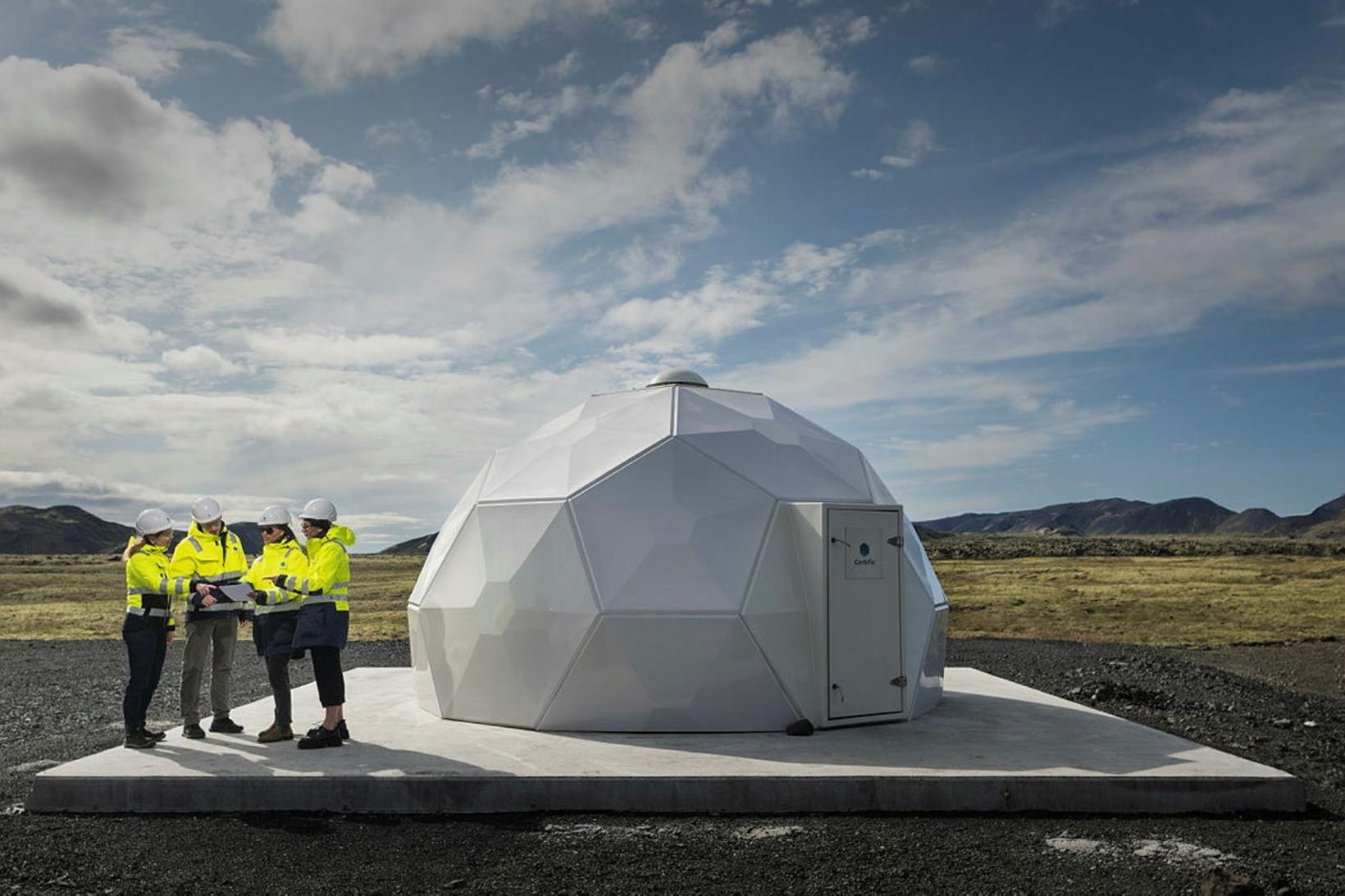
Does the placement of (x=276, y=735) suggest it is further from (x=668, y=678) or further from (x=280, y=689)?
(x=668, y=678)

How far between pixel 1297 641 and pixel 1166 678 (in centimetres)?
1100

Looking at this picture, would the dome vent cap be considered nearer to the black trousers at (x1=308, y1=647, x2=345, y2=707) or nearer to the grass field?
the black trousers at (x1=308, y1=647, x2=345, y2=707)

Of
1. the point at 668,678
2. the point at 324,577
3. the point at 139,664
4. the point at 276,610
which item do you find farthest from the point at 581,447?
the point at 139,664

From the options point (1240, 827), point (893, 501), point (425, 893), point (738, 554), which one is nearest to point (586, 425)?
point (738, 554)

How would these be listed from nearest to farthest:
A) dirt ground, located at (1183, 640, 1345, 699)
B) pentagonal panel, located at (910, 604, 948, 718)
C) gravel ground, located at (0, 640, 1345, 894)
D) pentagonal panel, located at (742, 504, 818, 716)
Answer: gravel ground, located at (0, 640, 1345, 894), pentagonal panel, located at (742, 504, 818, 716), pentagonal panel, located at (910, 604, 948, 718), dirt ground, located at (1183, 640, 1345, 699)

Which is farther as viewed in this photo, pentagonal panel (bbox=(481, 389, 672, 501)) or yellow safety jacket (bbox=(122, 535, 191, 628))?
pentagonal panel (bbox=(481, 389, 672, 501))

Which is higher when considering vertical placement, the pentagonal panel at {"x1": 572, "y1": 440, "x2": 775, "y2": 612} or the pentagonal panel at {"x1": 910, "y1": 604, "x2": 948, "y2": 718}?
the pentagonal panel at {"x1": 572, "y1": 440, "x2": 775, "y2": 612}

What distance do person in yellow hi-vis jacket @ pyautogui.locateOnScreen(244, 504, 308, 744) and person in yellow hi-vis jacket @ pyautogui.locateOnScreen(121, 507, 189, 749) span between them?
33.7 inches

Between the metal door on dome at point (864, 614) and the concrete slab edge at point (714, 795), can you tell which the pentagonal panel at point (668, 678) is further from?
the concrete slab edge at point (714, 795)

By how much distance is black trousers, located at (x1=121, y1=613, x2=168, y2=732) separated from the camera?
32.1ft

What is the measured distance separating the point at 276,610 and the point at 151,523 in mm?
1701

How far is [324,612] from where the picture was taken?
9.34 m

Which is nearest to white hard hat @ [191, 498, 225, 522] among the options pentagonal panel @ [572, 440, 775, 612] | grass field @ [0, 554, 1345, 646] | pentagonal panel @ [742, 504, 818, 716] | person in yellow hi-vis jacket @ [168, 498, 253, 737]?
person in yellow hi-vis jacket @ [168, 498, 253, 737]

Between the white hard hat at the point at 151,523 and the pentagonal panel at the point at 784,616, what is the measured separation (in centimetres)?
618
